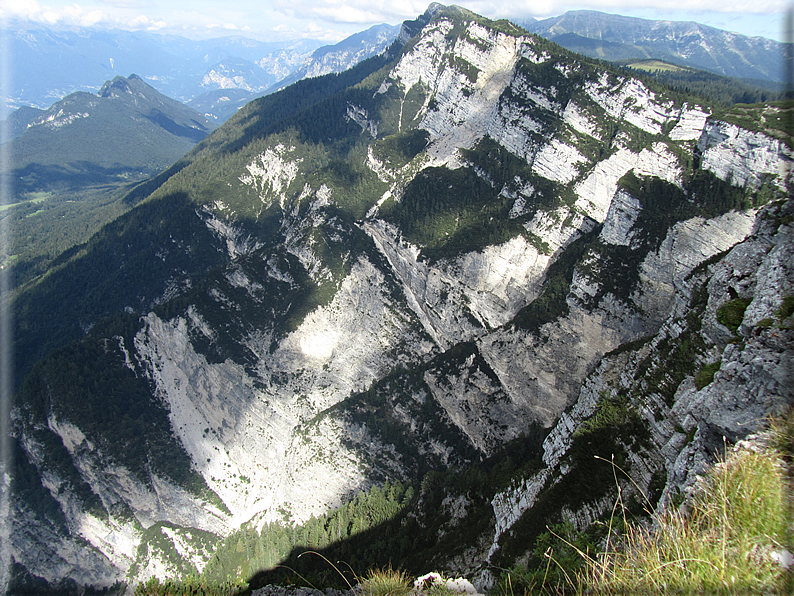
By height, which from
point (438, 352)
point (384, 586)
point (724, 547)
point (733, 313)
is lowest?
point (438, 352)

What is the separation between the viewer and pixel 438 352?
194ft

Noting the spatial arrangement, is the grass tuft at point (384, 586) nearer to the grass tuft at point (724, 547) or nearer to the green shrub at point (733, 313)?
the grass tuft at point (724, 547)

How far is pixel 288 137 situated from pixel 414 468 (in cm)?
9031

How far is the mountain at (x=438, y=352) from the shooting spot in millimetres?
28047

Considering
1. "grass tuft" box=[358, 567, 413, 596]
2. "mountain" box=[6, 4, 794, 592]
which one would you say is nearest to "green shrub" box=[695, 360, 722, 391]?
"mountain" box=[6, 4, 794, 592]

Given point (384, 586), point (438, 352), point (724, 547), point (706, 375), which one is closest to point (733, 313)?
point (706, 375)

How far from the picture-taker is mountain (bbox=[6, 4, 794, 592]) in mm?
28047

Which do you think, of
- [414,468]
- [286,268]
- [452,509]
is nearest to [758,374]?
[452,509]

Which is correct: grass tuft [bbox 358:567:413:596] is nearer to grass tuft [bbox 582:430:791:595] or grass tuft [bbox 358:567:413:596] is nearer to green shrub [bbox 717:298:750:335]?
grass tuft [bbox 582:430:791:595]

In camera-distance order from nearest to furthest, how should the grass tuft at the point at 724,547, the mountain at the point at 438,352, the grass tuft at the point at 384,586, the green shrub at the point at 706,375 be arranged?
the grass tuft at the point at 724,547 → the grass tuft at the point at 384,586 → the green shrub at the point at 706,375 → the mountain at the point at 438,352

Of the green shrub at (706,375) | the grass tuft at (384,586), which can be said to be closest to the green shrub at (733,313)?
the green shrub at (706,375)

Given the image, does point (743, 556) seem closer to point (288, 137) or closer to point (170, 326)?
Result: point (170, 326)

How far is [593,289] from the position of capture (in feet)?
142

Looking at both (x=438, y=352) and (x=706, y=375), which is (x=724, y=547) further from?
(x=438, y=352)
